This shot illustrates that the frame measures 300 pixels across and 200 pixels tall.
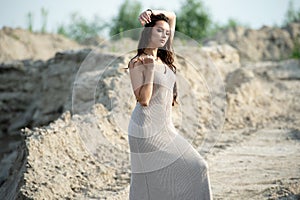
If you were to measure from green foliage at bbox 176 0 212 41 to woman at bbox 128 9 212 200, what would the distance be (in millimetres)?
13303

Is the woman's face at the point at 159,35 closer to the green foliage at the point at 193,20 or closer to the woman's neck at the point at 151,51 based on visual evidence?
the woman's neck at the point at 151,51

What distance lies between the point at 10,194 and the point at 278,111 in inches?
255

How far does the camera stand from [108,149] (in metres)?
6.88

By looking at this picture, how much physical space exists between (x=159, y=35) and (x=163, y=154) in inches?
30.6

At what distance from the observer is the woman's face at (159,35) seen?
12.6 ft

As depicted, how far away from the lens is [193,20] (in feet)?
57.6

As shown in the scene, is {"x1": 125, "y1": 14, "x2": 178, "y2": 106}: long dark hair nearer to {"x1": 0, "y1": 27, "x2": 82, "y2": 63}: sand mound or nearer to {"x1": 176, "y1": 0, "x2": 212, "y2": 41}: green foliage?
{"x1": 0, "y1": 27, "x2": 82, "y2": 63}: sand mound

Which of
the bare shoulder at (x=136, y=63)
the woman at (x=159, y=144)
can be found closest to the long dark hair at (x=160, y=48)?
the woman at (x=159, y=144)

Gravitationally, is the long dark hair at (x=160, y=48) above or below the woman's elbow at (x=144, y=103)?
above

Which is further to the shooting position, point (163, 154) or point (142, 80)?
point (163, 154)

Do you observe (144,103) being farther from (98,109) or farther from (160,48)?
(98,109)

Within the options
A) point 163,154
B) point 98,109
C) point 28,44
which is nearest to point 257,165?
point 98,109

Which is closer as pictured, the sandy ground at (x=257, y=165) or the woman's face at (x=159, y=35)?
the woman's face at (x=159, y=35)

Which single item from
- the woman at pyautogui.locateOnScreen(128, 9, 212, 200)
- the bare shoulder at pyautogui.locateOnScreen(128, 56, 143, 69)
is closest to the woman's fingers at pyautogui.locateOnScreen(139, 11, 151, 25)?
the woman at pyautogui.locateOnScreen(128, 9, 212, 200)
